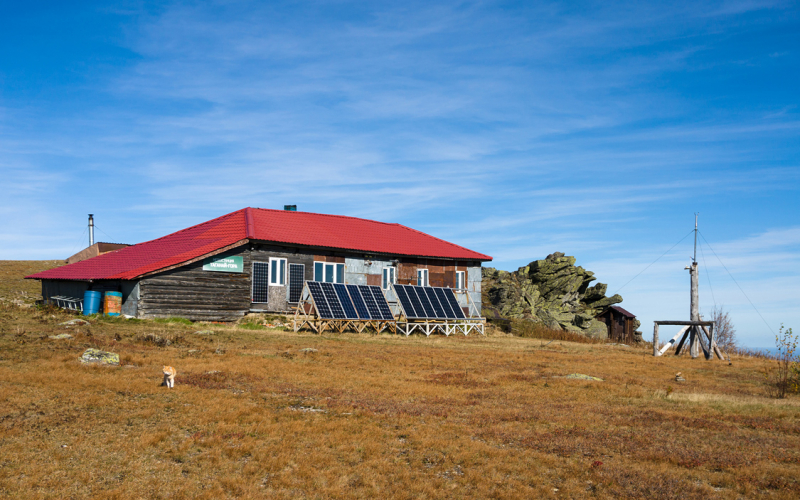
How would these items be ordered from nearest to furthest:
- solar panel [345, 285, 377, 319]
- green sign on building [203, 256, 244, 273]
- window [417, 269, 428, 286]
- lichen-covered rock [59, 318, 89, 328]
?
lichen-covered rock [59, 318, 89, 328] < green sign on building [203, 256, 244, 273] < solar panel [345, 285, 377, 319] < window [417, 269, 428, 286]

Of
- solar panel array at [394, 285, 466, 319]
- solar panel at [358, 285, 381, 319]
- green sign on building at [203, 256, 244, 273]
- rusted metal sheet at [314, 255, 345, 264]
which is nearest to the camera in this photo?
green sign on building at [203, 256, 244, 273]

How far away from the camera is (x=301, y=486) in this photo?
7.52 meters

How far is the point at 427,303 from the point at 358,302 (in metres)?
4.90

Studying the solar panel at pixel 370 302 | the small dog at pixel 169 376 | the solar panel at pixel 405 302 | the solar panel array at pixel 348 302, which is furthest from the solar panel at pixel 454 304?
the small dog at pixel 169 376

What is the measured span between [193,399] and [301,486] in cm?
Answer: 525

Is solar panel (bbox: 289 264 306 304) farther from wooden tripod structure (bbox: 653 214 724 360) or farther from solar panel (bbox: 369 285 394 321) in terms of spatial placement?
wooden tripod structure (bbox: 653 214 724 360)

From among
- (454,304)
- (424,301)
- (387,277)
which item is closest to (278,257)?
(387,277)

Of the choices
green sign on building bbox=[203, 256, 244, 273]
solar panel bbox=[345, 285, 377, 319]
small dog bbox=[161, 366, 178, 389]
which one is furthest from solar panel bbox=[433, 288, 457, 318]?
small dog bbox=[161, 366, 178, 389]

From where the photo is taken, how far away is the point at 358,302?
3188 cm

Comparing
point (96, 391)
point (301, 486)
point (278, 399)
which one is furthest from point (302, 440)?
point (96, 391)

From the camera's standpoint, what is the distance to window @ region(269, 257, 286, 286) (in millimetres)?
32750

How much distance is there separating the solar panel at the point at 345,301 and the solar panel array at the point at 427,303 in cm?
334

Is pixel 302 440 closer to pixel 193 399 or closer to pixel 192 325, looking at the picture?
pixel 193 399

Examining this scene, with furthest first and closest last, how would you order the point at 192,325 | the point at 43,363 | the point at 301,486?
the point at 192,325 → the point at 43,363 → the point at 301,486
